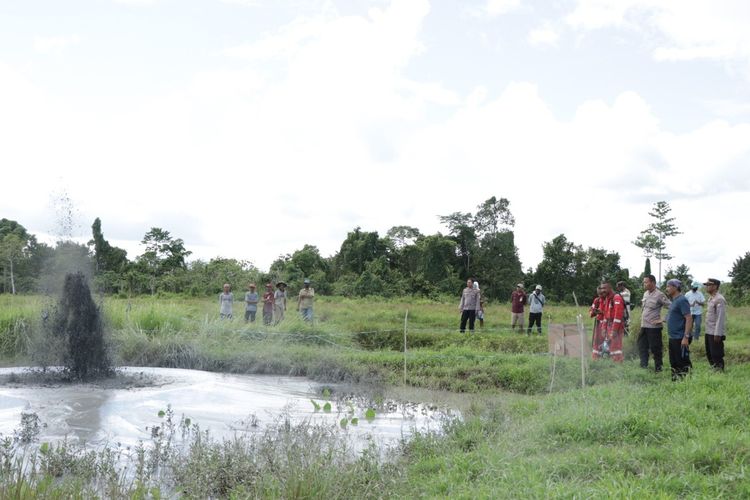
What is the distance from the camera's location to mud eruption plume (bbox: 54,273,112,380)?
12070 mm

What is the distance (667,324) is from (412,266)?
32103mm

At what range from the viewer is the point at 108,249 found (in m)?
39.3

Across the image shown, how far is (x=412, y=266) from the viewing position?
42.6 metres

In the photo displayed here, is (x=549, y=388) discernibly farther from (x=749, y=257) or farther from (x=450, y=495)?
(x=749, y=257)

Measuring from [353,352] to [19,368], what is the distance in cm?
666

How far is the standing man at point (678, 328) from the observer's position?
34.6 ft

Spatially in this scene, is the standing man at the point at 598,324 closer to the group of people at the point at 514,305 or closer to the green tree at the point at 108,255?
the group of people at the point at 514,305

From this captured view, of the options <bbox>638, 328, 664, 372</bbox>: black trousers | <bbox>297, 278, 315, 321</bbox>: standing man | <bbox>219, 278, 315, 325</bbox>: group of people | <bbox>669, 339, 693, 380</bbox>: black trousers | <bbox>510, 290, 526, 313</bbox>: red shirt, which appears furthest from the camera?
<bbox>510, 290, 526, 313</bbox>: red shirt

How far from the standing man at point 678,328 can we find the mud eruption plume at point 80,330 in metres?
9.43

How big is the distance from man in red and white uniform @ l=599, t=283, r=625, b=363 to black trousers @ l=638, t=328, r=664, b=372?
470 mm

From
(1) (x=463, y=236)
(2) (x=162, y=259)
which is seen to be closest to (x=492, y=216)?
(1) (x=463, y=236)

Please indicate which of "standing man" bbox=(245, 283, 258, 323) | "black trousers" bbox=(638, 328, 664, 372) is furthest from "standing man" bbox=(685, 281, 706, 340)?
"standing man" bbox=(245, 283, 258, 323)

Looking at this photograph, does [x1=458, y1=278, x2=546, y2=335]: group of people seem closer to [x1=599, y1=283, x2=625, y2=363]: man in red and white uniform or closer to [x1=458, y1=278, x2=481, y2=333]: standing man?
[x1=458, y1=278, x2=481, y2=333]: standing man

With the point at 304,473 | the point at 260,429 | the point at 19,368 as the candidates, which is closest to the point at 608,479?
the point at 304,473
